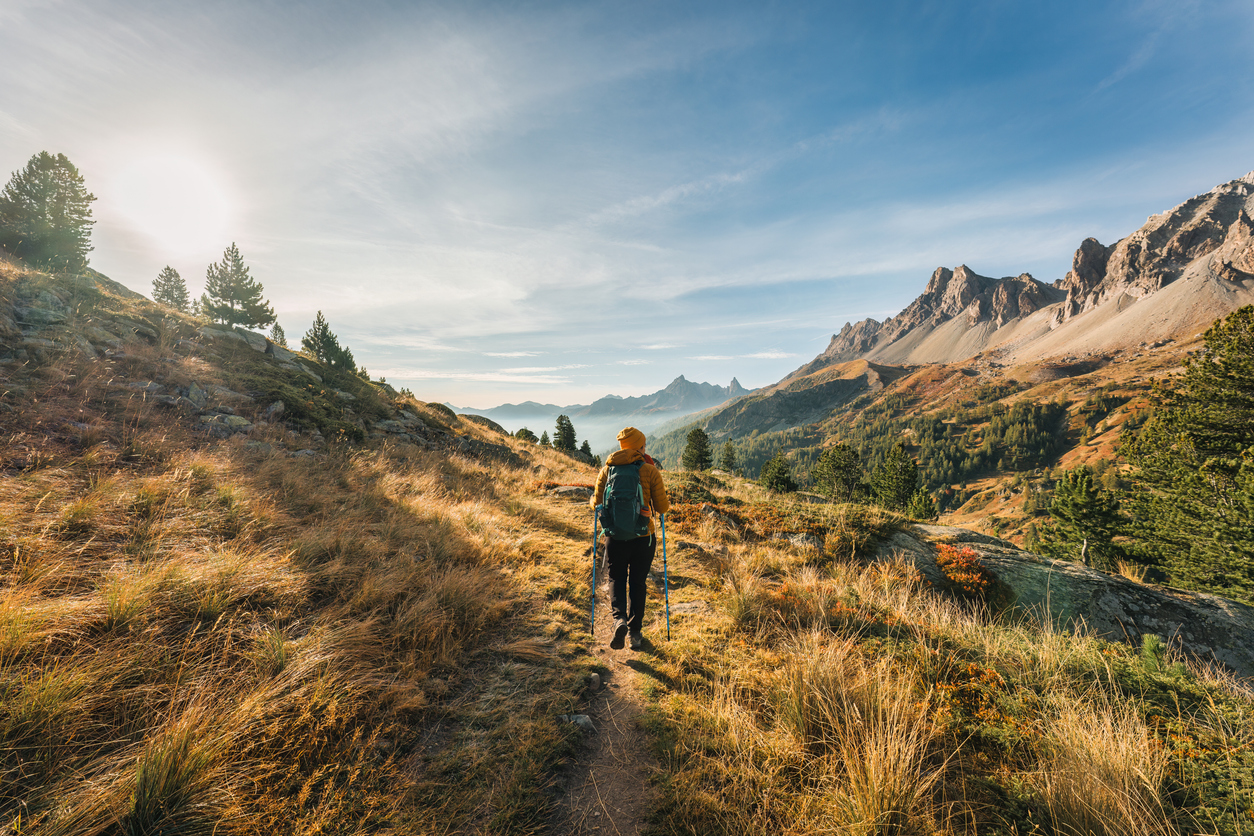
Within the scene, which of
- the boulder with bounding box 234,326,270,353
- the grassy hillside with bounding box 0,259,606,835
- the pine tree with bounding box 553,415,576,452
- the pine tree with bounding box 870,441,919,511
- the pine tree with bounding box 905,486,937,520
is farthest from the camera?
the pine tree with bounding box 553,415,576,452

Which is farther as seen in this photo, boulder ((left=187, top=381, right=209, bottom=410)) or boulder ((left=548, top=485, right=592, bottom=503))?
boulder ((left=548, top=485, right=592, bottom=503))

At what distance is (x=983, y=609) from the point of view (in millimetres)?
7176

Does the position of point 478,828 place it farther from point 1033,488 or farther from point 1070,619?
point 1033,488

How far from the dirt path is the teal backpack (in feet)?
5.18

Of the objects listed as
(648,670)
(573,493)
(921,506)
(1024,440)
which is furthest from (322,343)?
(1024,440)

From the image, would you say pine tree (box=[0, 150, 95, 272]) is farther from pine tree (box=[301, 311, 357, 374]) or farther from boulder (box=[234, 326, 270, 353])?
boulder (box=[234, 326, 270, 353])

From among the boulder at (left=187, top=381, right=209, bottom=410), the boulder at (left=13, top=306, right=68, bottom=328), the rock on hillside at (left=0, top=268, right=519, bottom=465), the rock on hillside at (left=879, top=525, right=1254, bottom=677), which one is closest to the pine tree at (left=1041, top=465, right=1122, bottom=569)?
the rock on hillside at (left=879, top=525, right=1254, bottom=677)

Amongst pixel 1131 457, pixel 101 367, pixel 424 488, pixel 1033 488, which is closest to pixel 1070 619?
pixel 424 488

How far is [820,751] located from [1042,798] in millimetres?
1346

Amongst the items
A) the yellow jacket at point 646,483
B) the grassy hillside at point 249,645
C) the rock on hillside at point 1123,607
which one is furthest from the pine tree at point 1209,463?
the grassy hillside at point 249,645

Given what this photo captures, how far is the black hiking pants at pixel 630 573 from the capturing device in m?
5.31

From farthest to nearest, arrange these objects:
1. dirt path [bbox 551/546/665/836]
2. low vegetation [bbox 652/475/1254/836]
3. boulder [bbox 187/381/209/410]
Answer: boulder [bbox 187/381/209/410], dirt path [bbox 551/546/665/836], low vegetation [bbox 652/475/1254/836]

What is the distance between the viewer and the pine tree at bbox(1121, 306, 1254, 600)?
2180 cm

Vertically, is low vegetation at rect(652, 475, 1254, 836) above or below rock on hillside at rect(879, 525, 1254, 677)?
above
